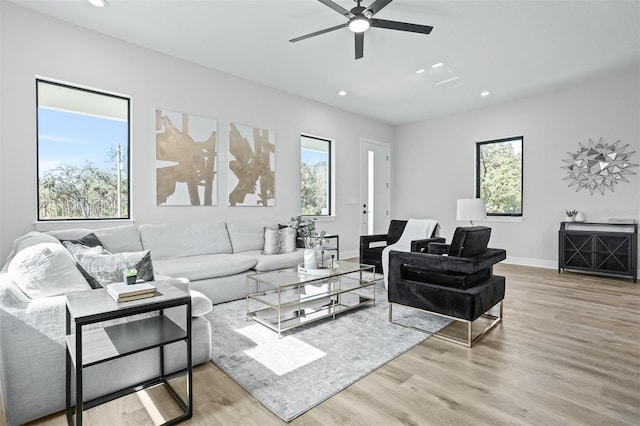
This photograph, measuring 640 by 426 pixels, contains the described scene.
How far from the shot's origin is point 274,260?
4023mm

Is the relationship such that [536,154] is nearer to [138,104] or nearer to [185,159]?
[185,159]

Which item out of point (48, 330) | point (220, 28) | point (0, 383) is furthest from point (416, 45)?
point (0, 383)

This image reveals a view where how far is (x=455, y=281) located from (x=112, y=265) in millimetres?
2443

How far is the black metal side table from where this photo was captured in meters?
A: 1.40

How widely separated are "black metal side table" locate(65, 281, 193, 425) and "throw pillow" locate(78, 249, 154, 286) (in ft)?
0.75

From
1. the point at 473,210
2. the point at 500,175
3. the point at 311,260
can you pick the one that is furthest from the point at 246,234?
the point at 500,175

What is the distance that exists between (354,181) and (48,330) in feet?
18.5

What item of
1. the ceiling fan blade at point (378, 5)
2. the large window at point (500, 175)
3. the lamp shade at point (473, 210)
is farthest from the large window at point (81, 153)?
the large window at point (500, 175)

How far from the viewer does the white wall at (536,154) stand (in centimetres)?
497

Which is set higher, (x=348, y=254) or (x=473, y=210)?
(x=473, y=210)

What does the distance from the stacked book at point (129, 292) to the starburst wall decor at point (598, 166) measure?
628 cm

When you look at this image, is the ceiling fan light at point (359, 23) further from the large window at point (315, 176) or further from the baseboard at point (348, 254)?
the baseboard at point (348, 254)

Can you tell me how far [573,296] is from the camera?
3.92 m

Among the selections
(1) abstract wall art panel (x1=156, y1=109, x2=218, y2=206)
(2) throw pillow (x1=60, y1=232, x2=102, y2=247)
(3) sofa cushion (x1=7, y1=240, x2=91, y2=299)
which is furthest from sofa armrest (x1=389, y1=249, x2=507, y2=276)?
(1) abstract wall art panel (x1=156, y1=109, x2=218, y2=206)
